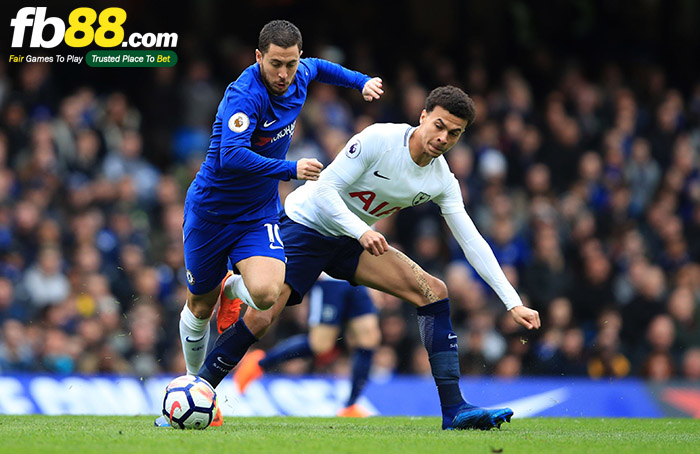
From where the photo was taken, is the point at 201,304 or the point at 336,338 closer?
the point at 201,304

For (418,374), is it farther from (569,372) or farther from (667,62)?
(667,62)

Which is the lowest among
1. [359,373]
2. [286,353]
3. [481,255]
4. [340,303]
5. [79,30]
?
[359,373]

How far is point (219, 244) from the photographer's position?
22.4 ft

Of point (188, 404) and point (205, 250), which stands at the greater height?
point (205, 250)

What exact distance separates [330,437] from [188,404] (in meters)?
0.92

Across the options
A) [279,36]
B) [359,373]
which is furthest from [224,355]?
[359,373]

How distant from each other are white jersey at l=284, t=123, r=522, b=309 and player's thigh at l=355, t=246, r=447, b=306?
0.31 m

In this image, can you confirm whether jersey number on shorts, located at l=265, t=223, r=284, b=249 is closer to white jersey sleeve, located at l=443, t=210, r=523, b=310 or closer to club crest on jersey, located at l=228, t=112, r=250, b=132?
club crest on jersey, located at l=228, t=112, r=250, b=132

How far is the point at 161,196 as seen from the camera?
12.6 metres

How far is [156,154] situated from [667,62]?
349 inches

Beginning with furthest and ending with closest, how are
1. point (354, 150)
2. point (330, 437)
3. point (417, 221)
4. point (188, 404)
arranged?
point (417, 221), point (354, 150), point (188, 404), point (330, 437)

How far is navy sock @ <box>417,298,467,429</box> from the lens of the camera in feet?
21.6

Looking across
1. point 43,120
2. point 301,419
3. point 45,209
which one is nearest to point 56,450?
point 301,419

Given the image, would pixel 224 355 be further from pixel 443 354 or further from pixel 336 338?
pixel 336 338
